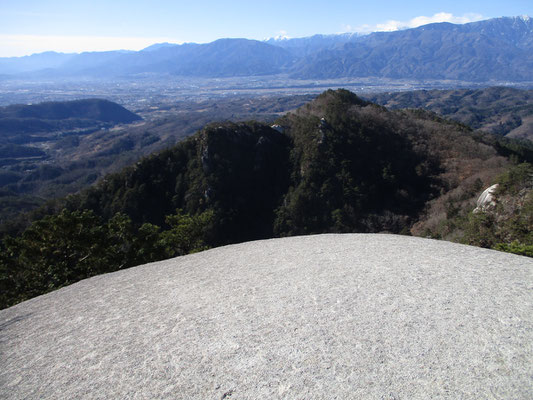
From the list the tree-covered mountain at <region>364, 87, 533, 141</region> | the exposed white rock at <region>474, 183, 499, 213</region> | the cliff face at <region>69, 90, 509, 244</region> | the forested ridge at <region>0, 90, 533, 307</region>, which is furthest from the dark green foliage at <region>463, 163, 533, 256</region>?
the tree-covered mountain at <region>364, 87, 533, 141</region>

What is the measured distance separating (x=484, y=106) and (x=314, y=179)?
17942 cm

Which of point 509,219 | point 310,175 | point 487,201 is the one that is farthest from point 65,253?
point 310,175

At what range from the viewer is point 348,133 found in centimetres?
4484

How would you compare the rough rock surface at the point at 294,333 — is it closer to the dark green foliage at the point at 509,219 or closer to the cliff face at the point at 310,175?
the dark green foliage at the point at 509,219

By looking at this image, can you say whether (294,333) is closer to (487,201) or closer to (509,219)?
(509,219)

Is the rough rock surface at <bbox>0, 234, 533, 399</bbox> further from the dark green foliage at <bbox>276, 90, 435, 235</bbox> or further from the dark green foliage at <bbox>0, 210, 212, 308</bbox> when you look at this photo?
the dark green foliage at <bbox>276, 90, 435, 235</bbox>

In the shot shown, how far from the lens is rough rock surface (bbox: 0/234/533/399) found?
19.4 ft

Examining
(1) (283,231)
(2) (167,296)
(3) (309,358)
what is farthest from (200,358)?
(1) (283,231)

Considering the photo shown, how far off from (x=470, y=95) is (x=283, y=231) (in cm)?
20763

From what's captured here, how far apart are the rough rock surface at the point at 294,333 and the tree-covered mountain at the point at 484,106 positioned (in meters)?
142

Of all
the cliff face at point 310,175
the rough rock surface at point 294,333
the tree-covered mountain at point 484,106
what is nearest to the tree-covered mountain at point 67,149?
the cliff face at point 310,175

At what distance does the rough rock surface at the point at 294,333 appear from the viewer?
5.90 meters

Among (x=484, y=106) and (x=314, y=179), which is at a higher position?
(x=484, y=106)

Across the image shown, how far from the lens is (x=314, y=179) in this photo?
40531 millimetres
